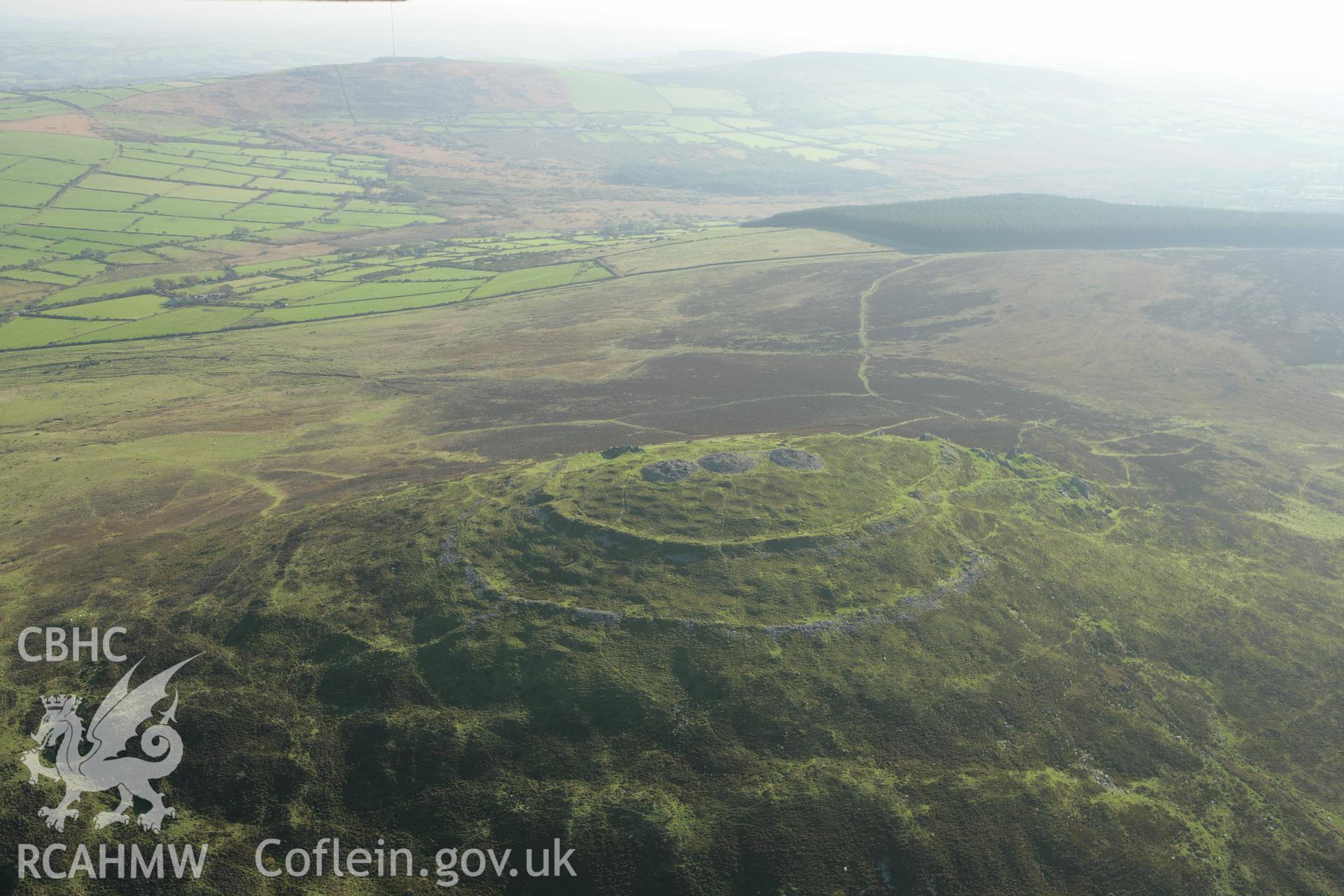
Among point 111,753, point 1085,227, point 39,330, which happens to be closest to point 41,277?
point 39,330

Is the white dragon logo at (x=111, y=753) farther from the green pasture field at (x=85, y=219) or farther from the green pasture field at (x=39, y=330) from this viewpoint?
the green pasture field at (x=85, y=219)

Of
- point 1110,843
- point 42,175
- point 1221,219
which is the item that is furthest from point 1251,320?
point 42,175

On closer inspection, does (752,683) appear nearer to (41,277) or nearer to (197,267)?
(197,267)

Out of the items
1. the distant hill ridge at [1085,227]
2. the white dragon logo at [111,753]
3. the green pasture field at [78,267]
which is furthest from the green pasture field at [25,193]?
the white dragon logo at [111,753]

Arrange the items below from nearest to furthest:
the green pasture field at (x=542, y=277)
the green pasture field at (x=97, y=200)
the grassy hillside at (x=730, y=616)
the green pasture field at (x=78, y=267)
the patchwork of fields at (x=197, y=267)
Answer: the grassy hillside at (x=730, y=616) → the patchwork of fields at (x=197, y=267) → the green pasture field at (x=542, y=277) → the green pasture field at (x=78, y=267) → the green pasture field at (x=97, y=200)

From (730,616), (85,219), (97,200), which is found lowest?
(85,219)

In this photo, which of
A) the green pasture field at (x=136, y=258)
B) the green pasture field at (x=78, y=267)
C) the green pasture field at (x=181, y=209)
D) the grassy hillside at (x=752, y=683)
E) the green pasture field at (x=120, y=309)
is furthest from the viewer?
the green pasture field at (x=181, y=209)
